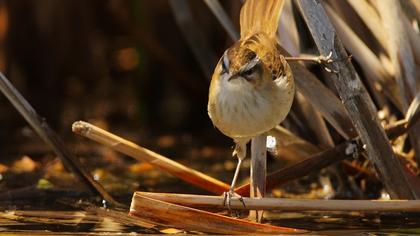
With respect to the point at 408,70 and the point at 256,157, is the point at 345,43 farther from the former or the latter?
the point at 256,157

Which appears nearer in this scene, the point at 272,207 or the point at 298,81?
the point at 272,207

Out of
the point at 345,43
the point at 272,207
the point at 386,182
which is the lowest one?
the point at 272,207

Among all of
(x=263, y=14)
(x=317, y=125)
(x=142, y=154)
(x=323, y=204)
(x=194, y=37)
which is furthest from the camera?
(x=194, y=37)

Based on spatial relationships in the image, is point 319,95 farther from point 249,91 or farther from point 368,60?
point 249,91

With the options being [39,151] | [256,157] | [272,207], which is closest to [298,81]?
[256,157]

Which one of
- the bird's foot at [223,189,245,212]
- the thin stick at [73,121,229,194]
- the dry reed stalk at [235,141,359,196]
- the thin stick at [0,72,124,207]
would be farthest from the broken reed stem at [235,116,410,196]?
the thin stick at [0,72,124,207]

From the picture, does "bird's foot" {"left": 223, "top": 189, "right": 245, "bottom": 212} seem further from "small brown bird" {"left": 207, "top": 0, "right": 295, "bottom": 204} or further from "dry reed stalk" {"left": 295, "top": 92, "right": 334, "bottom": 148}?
"dry reed stalk" {"left": 295, "top": 92, "right": 334, "bottom": 148}

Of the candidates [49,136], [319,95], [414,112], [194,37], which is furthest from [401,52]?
[194,37]
